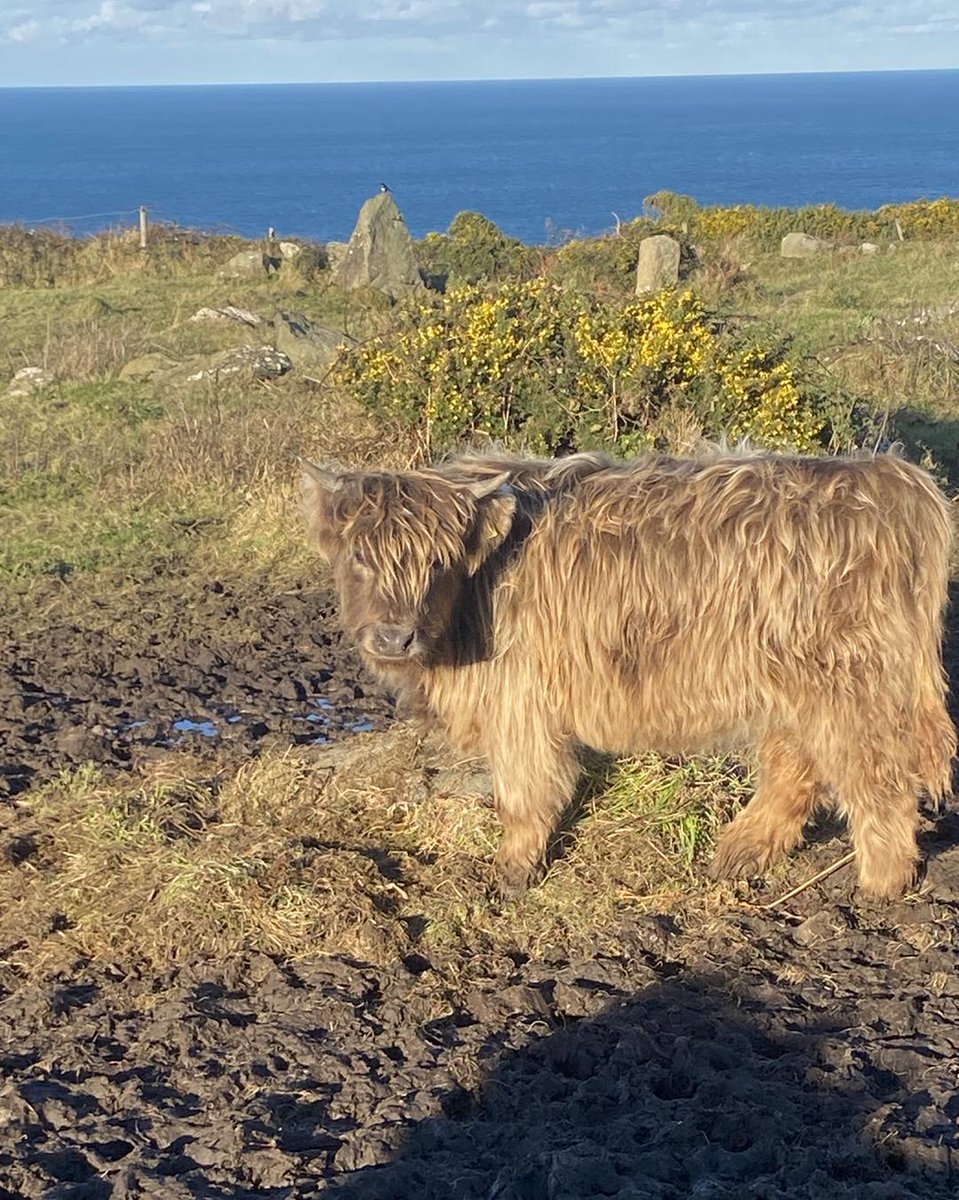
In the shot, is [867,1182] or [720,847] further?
[720,847]

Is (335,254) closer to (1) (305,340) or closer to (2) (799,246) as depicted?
(2) (799,246)

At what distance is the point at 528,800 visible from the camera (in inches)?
193

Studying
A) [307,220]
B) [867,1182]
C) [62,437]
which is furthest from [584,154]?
[867,1182]

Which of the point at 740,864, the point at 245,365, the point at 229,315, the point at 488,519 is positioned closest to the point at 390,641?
the point at 488,519

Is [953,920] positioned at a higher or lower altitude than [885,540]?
lower

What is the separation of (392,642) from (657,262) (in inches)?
703

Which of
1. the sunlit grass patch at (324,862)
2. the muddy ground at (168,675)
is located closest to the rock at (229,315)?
the muddy ground at (168,675)

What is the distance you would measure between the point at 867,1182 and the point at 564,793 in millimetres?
1914

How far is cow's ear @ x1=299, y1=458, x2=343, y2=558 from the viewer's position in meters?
4.49

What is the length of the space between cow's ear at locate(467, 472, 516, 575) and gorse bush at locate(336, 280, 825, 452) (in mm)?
4471

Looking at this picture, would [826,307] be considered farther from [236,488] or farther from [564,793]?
[564,793]

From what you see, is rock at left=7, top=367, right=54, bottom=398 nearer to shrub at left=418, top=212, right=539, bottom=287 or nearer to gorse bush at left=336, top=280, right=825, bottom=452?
gorse bush at left=336, top=280, right=825, bottom=452

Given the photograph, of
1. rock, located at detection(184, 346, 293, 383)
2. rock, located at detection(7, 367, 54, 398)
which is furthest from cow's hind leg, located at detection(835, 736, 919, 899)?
rock, located at detection(7, 367, 54, 398)

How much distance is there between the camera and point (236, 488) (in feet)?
33.3
